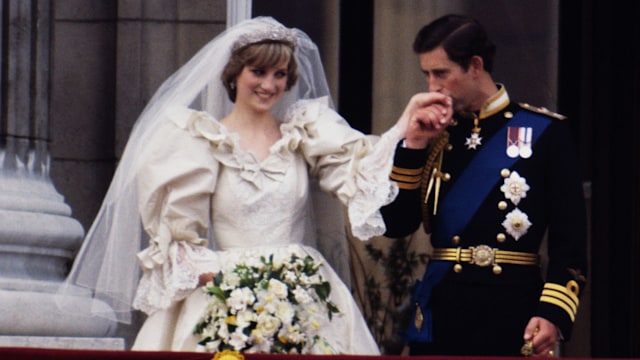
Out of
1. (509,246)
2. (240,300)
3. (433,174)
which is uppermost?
(433,174)

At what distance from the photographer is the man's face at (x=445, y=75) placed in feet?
25.3

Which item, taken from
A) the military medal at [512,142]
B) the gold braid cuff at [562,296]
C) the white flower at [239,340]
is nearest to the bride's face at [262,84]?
the military medal at [512,142]

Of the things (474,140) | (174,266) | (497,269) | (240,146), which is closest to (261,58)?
(240,146)

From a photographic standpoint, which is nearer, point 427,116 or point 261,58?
point 427,116

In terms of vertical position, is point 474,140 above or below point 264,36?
below

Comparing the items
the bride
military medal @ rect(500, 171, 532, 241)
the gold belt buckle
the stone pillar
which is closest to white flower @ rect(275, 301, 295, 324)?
the bride

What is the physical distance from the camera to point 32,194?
9156 millimetres

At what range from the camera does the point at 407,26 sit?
35.3 feet

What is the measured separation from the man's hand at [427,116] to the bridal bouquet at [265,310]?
23.7 inches

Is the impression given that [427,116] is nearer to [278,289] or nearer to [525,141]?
[525,141]

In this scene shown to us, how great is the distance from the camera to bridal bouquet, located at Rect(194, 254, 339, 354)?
25.0 ft

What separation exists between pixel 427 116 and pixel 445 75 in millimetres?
177

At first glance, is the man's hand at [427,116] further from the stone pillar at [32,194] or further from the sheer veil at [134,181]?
the stone pillar at [32,194]

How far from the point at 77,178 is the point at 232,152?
2400 millimetres
